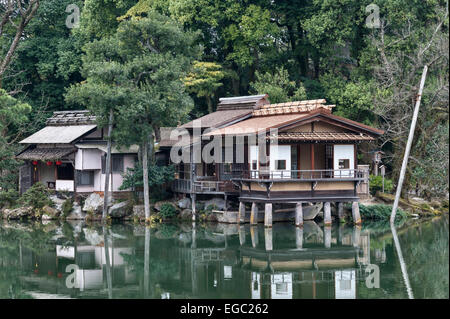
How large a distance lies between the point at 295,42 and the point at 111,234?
19.4 meters

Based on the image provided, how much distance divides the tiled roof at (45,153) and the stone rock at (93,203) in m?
2.85

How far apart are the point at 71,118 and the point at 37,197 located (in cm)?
559

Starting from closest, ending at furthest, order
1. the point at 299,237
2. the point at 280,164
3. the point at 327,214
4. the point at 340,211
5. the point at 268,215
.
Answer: the point at 299,237 < the point at 268,215 < the point at 280,164 < the point at 327,214 < the point at 340,211

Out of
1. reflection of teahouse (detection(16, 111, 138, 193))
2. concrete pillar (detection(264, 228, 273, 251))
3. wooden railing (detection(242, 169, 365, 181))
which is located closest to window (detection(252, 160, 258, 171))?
wooden railing (detection(242, 169, 365, 181))

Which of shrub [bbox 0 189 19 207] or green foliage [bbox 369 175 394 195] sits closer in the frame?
green foliage [bbox 369 175 394 195]

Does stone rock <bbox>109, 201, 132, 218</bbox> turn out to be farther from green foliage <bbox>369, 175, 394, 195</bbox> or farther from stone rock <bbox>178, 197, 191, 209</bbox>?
green foliage <bbox>369, 175, 394, 195</bbox>

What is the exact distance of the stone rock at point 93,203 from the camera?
3394cm

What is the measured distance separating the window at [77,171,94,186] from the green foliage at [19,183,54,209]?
188cm

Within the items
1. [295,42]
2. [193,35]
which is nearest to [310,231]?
[193,35]

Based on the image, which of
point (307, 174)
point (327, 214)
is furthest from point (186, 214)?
point (327, 214)

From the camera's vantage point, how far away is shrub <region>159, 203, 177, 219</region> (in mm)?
32844

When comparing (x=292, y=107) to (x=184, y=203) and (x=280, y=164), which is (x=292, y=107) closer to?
(x=280, y=164)

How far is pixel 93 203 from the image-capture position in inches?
1342

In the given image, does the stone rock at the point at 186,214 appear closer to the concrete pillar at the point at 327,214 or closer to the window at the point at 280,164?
the window at the point at 280,164
